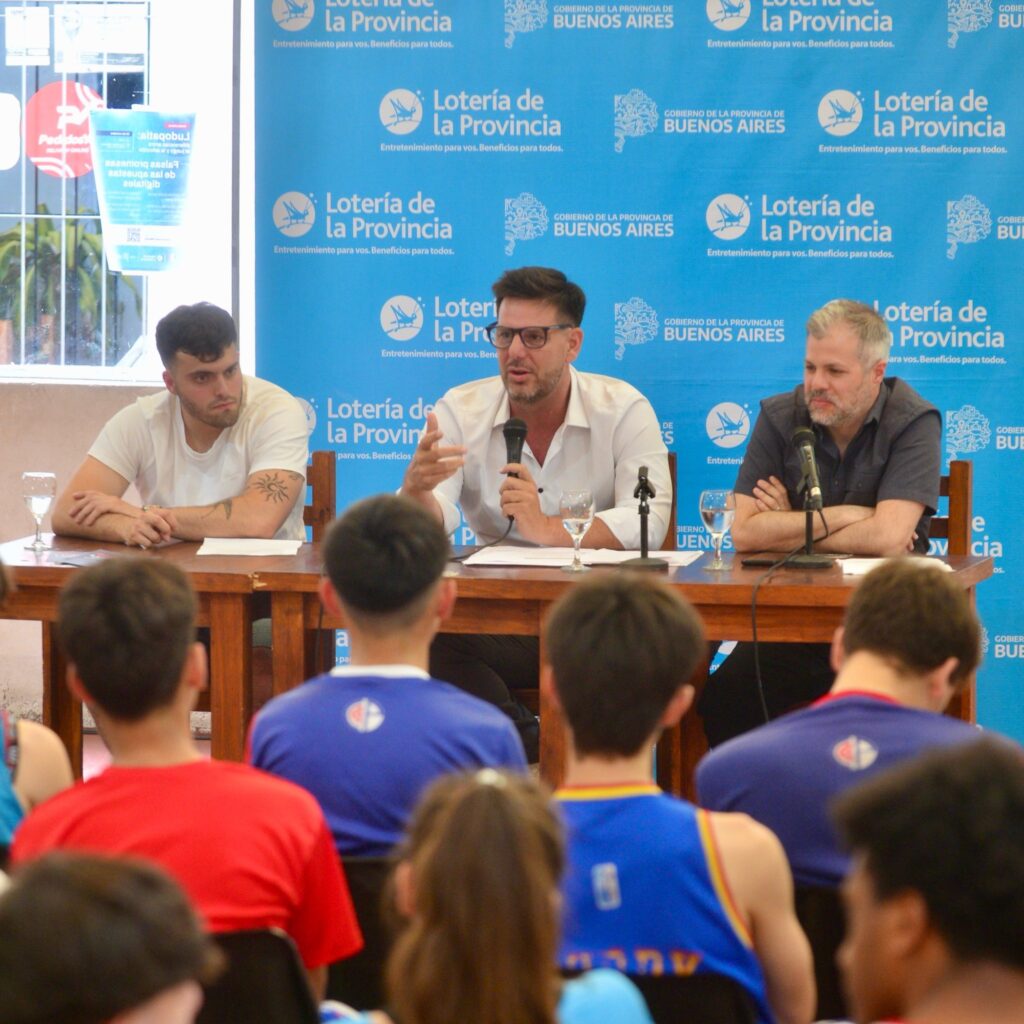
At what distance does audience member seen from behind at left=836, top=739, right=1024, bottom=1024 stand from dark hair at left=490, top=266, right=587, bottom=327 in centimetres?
309

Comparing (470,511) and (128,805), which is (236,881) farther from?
(470,511)

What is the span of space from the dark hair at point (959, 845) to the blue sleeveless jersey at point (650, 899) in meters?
0.52

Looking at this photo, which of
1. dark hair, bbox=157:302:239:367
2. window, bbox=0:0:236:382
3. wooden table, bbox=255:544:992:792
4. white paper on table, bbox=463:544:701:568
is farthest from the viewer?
window, bbox=0:0:236:382

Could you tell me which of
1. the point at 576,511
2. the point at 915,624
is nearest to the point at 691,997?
the point at 915,624

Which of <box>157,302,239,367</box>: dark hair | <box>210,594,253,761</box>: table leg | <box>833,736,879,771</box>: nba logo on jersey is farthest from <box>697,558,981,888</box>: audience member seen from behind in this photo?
<box>157,302,239,367</box>: dark hair

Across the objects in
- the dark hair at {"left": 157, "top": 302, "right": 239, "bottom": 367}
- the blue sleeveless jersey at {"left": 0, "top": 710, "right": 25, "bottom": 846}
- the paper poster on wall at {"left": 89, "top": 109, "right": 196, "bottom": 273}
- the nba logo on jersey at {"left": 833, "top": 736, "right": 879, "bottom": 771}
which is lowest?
the blue sleeveless jersey at {"left": 0, "top": 710, "right": 25, "bottom": 846}

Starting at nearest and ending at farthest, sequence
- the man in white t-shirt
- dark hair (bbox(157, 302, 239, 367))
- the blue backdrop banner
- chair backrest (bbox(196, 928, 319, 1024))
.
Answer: chair backrest (bbox(196, 928, 319, 1024))
the man in white t-shirt
dark hair (bbox(157, 302, 239, 367))
the blue backdrop banner

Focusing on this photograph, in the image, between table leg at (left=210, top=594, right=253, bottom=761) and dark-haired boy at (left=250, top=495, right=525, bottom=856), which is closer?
dark-haired boy at (left=250, top=495, right=525, bottom=856)

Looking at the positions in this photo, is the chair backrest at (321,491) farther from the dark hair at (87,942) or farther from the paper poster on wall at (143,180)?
the dark hair at (87,942)

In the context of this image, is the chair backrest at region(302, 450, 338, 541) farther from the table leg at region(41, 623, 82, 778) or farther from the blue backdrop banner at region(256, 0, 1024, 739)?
the blue backdrop banner at region(256, 0, 1024, 739)

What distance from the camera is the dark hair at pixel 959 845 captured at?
0.97m

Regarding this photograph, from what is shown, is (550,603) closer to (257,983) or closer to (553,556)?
(553,556)

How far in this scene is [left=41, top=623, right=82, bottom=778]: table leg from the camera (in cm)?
362

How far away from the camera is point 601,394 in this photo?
4.10m
